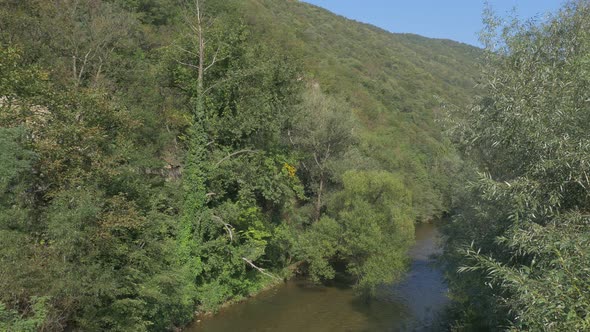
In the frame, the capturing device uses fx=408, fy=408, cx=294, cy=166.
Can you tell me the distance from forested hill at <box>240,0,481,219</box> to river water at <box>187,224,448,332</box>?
1255 cm

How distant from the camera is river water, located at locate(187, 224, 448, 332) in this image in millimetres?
21578

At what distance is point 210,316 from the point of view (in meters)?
22.0

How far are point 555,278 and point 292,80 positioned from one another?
2023 centimetres

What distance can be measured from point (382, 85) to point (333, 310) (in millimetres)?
78247

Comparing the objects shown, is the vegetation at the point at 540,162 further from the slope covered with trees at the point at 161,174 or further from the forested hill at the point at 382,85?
the slope covered with trees at the point at 161,174

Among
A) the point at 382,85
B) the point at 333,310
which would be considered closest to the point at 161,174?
the point at 333,310

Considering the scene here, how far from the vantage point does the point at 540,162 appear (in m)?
9.01

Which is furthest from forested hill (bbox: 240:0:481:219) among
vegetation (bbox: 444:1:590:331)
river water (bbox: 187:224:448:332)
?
river water (bbox: 187:224:448:332)

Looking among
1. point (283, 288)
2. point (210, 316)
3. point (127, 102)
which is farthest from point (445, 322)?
point (127, 102)

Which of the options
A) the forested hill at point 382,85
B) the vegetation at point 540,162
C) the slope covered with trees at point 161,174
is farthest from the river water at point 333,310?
the forested hill at point 382,85

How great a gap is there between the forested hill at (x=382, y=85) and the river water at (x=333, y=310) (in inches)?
494

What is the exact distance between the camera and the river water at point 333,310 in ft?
70.8

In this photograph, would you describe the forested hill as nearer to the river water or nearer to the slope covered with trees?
the slope covered with trees

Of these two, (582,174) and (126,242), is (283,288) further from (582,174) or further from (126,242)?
(582,174)
